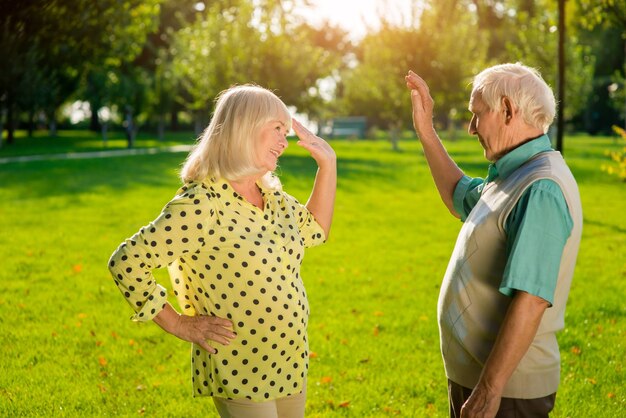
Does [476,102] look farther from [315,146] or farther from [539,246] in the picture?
[315,146]

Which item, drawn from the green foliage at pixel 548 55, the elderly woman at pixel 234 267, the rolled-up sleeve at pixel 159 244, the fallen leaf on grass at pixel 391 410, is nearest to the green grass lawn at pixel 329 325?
the fallen leaf on grass at pixel 391 410

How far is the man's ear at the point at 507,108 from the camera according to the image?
2878mm

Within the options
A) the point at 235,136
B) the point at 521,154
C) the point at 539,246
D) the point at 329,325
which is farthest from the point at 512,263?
the point at 329,325

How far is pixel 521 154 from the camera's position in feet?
9.46

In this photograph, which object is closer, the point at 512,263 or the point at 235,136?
the point at 512,263

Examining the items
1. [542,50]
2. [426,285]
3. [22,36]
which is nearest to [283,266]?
[22,36]

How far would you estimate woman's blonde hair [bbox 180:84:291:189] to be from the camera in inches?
119

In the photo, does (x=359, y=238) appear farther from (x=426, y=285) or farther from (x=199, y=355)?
(x=199, y=355)

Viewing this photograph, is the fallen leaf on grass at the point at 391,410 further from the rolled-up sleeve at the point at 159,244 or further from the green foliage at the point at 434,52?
the green foliage at the point at 434,52

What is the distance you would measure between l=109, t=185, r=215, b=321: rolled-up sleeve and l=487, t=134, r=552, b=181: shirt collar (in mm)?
1173

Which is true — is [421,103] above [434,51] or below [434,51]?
below

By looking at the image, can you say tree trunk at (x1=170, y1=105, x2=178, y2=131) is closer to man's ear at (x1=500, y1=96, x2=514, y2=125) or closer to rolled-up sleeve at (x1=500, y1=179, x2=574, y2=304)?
man's ear at (x1=500, y1=96, x2=514, y2=125)

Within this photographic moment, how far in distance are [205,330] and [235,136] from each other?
0.81m

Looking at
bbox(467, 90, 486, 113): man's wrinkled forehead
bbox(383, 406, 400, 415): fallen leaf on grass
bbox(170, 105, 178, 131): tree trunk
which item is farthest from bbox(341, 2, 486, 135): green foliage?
bbox(467, 90, 486, 113): man's wrinkled forehead
